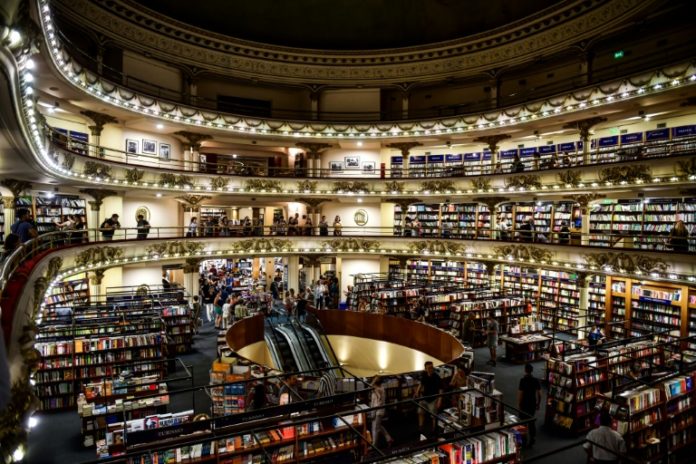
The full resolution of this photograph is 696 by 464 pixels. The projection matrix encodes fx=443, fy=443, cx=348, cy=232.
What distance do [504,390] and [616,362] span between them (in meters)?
2.66

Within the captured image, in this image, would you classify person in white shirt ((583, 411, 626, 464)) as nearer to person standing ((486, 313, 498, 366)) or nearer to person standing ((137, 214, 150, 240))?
person standing ((486, 313, 498, 366))

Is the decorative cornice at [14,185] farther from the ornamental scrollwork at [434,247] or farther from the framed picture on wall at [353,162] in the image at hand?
the framed picture on wall at [353,162]

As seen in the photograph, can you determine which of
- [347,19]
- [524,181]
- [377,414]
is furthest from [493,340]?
[347,19]

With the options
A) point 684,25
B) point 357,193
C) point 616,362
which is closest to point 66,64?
point 357,193

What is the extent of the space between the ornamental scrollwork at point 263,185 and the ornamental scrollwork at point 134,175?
480cm

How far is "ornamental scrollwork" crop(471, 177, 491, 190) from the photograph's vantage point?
18906mm

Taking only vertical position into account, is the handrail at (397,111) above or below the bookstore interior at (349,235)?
above

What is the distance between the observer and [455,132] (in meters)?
21.0

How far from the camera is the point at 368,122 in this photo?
2230cm

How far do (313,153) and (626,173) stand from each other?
14.5m

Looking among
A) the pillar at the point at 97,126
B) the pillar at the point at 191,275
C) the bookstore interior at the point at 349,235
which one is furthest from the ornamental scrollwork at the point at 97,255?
the pillar at the point at 97,126

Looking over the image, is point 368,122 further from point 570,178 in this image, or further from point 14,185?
point 14,185

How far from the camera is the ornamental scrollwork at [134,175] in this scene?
16.3 metres

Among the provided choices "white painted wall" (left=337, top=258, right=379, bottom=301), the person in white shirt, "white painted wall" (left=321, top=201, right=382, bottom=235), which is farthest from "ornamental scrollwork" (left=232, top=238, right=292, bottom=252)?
the person in white shirt
